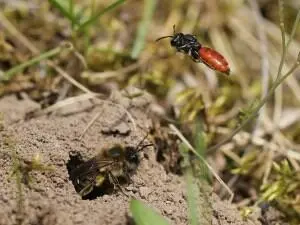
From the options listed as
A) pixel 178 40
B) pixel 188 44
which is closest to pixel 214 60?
pixel 188 44

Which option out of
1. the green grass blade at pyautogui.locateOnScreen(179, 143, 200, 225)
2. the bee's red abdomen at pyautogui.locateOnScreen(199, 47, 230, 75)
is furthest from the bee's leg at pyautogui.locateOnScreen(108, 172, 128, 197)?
the bee's red abdomen at pyautogui.locateOnScreen(199, 47, 230, 75)

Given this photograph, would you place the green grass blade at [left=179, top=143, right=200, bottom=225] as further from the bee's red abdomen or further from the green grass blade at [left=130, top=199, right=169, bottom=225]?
the bee's red abdomen

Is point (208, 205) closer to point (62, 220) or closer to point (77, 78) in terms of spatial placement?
point (62, 220)

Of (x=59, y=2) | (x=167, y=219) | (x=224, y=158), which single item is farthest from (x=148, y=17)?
(x=167, y=219)

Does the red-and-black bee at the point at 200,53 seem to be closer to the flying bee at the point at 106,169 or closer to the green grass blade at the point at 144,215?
the flying bee at the point at 106,169

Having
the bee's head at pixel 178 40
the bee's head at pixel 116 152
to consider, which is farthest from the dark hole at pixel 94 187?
the bee's head at pixel 178 40

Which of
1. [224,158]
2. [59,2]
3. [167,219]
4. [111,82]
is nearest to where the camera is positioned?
[167,219]
